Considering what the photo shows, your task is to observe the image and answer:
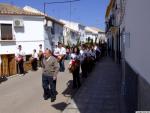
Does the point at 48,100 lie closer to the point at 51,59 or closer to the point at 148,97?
the point at 51,59

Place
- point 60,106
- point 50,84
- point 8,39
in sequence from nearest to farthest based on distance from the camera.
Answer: point 60,106 → point 50,84 → point 8,39

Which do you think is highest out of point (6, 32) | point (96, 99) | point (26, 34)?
point (6, 32)

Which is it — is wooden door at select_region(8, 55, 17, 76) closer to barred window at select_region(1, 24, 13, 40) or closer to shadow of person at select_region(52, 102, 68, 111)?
shadow of person at select_region(52, 102, 68, 111)

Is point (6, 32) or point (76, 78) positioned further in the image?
point (6, 32)

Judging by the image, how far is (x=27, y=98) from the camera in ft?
43.8

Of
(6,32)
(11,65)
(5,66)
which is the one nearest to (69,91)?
(5,66)

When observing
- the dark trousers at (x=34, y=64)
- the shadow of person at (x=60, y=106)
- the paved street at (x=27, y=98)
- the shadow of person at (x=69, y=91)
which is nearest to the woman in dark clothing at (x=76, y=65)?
the shadow of person at (x=69, y=91)

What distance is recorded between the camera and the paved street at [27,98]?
11437 millimetres

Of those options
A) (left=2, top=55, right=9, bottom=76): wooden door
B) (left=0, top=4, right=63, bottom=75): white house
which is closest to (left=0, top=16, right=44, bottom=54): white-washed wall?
(left=0, top=4, right=63, bottom=75): white house

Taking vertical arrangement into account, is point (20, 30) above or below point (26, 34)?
above

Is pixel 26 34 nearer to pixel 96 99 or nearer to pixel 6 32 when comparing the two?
pixel 6 32

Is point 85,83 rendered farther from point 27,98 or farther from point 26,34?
point 26,34

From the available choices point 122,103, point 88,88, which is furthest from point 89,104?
point 88,88

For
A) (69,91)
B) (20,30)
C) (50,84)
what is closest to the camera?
(50,84)
